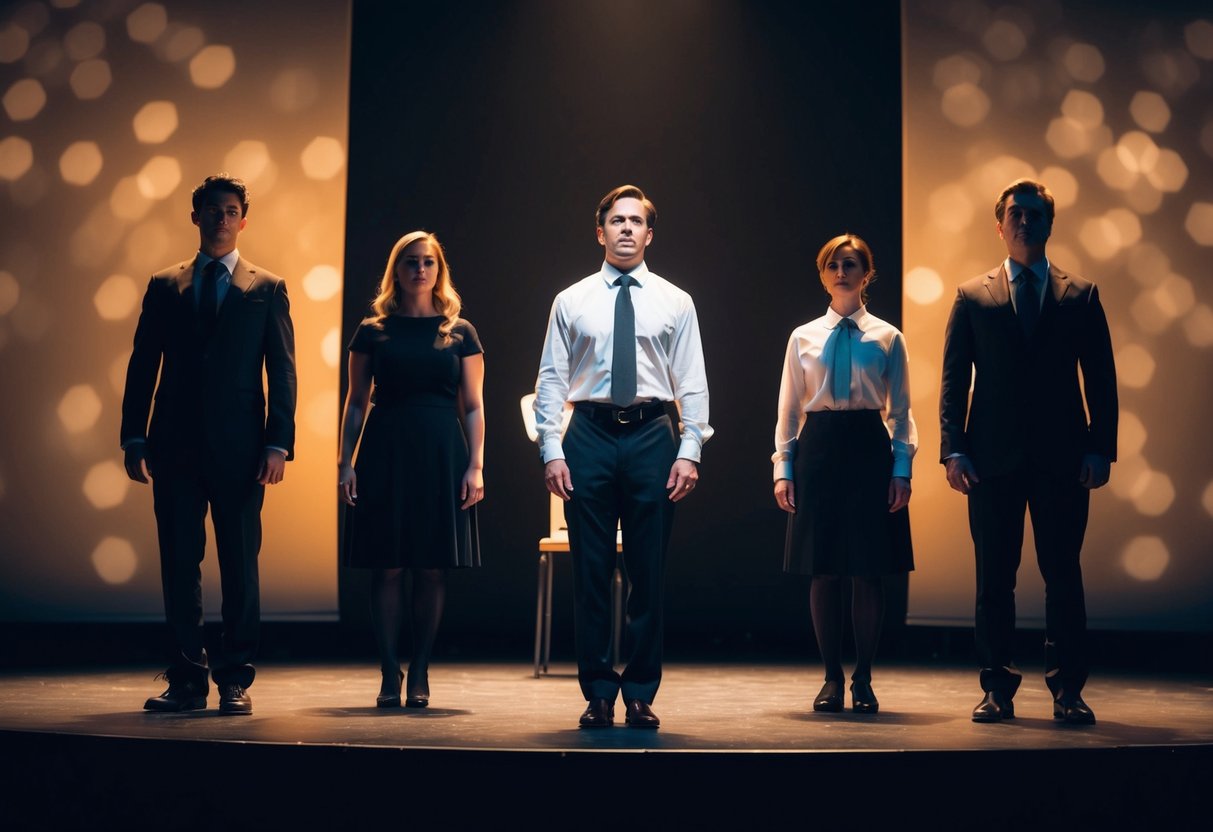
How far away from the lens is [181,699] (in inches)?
145

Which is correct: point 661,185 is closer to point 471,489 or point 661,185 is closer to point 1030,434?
point 471,489

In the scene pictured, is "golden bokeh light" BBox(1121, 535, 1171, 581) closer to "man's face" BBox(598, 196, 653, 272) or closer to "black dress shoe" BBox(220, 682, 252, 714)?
"man's face" BBox(598, 196, 653, 272)

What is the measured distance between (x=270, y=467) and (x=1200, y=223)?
419 centimetres

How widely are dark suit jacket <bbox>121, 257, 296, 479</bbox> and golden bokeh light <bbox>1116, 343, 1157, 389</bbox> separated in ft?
12.1

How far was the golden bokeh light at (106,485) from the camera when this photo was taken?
18.4 feet

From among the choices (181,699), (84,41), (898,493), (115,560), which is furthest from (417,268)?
(84,41)

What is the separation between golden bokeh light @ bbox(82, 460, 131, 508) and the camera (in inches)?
220

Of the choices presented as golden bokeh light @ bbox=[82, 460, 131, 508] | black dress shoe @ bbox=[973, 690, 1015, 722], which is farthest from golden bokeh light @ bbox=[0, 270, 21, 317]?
black dress shoe @ bbox=[973, 690, 1015, 722]

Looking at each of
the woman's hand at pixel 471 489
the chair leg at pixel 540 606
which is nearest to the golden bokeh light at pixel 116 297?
the chair leg at pixel 540 606

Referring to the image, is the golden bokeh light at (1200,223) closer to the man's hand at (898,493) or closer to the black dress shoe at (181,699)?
the man's hand at (898,493)

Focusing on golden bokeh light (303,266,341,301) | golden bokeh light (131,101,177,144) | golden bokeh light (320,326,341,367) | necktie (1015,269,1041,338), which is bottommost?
necktie (1015,269,1041,338)

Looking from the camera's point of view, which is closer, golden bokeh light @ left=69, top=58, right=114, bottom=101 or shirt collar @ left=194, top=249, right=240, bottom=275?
shirt collar @ left=194, top=249, right=240, bottom=275

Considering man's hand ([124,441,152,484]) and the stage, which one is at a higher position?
man's hand ([124,441,152,484])

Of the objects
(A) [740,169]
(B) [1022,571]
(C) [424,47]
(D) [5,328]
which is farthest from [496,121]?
(B) [1022,571]
